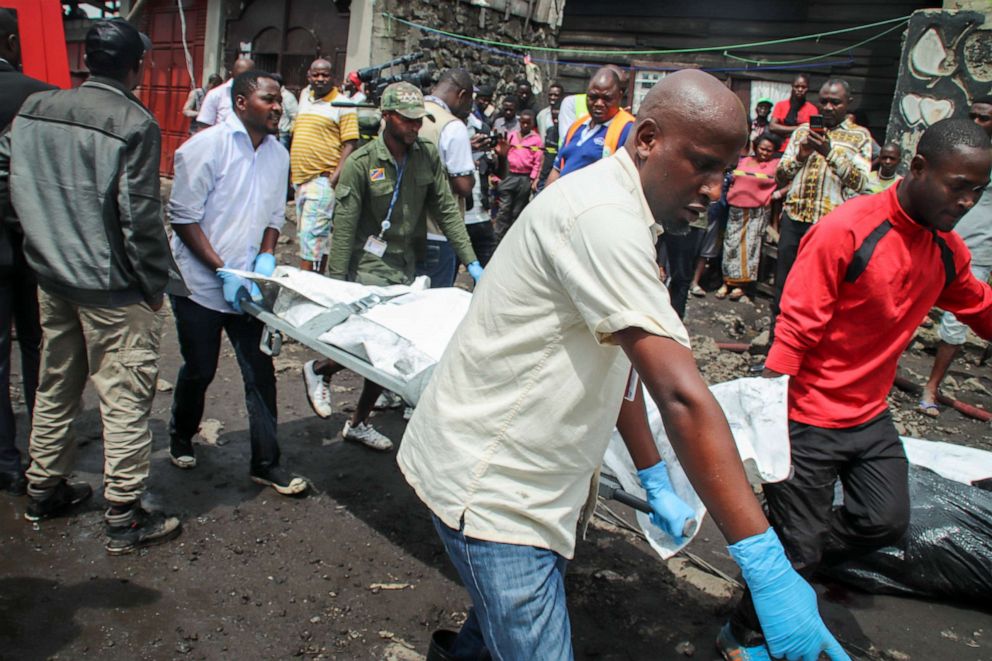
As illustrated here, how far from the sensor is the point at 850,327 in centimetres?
269

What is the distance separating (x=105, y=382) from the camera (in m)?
3.05

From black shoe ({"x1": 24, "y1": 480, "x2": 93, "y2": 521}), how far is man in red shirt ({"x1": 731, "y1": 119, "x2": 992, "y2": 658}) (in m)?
2.87

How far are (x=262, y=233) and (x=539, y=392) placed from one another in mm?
2571

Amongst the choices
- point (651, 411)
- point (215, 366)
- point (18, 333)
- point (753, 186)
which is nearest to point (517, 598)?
point (651, 411)

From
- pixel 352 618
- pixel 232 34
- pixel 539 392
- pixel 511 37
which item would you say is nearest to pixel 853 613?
pixel 352 618

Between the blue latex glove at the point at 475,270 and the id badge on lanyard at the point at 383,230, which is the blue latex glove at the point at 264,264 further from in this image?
the blue latex glove at the point at 475,270

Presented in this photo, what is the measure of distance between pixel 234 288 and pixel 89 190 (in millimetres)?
719

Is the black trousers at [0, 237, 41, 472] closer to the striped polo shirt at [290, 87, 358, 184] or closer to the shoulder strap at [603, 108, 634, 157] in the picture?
the striped polo shirt at [290, 87, 358, 184]

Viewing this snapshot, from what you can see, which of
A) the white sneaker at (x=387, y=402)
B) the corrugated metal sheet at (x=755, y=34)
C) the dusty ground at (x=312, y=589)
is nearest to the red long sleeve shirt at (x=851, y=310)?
the dusty ground at (x=312, y=589)

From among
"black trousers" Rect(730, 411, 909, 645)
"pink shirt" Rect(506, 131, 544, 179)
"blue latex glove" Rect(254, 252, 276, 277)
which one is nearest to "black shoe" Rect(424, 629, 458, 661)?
"black trousers" Rect(730, 411, 909, 645)

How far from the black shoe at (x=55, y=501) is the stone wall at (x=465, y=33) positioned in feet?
26.0

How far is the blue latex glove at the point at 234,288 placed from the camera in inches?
133

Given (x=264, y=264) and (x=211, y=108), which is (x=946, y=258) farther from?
(x=211, y=108)

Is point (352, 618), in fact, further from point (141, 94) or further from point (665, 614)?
point (141, 94)
